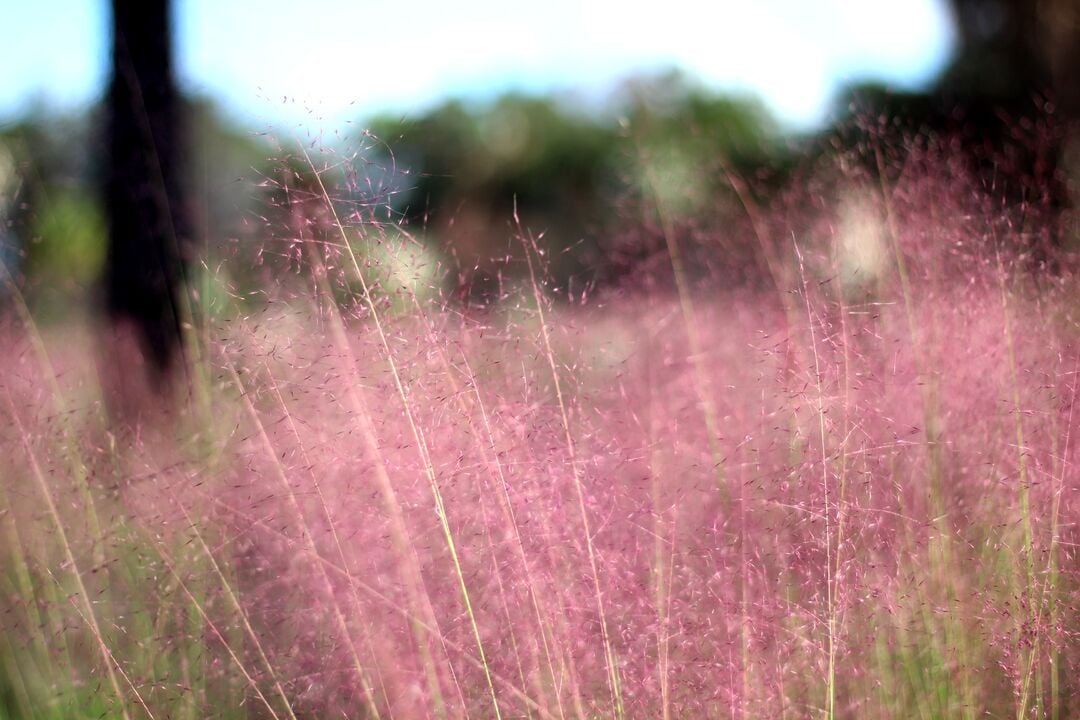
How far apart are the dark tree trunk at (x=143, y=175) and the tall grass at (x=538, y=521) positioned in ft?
4.90

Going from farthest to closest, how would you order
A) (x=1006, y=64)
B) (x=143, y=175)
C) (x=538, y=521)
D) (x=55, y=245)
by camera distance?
1. (x=1006, y=64)
2. (x=143, y=175)
3. (x=55, y=245)
4. (x=538, y=521)

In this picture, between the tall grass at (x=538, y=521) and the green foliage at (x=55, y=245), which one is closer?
the tall grass at (x=538, y=521)

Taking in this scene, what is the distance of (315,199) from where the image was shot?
1557mm

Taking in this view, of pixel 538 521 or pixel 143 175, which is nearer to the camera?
pixel 538 521

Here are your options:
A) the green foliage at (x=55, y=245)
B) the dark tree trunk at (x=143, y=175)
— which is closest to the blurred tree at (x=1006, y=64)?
the dark tree trunk at (x=143, y=175)

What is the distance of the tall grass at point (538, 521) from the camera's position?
147 cm

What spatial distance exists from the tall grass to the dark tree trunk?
1.49 meters

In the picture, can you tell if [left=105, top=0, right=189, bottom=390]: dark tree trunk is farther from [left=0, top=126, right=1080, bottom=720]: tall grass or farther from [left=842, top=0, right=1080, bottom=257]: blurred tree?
[left=842, top=0, right=1080, bottom=257]: blurred tree

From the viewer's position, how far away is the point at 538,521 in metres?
1.49

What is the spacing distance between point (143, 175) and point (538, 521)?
2.81 metres

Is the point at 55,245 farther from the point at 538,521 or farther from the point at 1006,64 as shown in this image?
the point at 1006,64

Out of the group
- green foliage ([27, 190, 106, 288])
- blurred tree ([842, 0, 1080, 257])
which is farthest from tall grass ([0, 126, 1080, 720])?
blurred tree ([842, 0, 1080, 257])

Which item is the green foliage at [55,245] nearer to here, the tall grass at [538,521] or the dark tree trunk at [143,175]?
the dark tree trunk at [143,175]

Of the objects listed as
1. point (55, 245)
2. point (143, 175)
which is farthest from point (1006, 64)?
point (55, 245)
